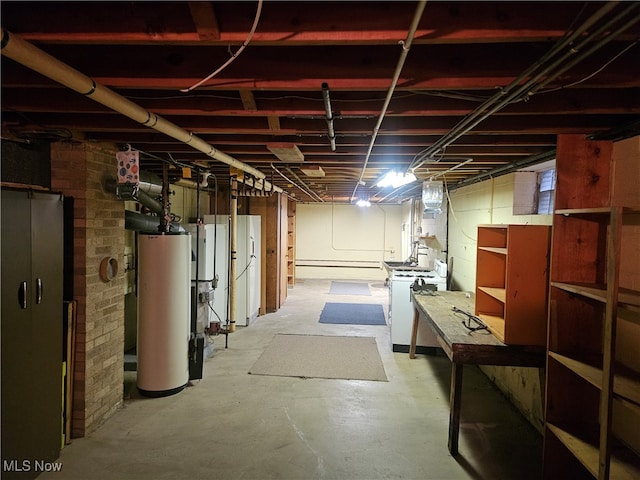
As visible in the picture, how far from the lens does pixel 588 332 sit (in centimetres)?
217

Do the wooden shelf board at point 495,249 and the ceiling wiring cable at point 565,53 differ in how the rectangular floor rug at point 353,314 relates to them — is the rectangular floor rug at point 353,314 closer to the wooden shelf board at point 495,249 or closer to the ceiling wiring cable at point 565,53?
the wooden shelf board at point 495,249

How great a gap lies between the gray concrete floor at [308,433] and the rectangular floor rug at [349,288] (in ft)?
15.0

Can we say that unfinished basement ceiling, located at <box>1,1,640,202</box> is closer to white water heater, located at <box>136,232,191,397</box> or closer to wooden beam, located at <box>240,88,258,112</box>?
wooden beam, located at <box>240,88,258,112</box>

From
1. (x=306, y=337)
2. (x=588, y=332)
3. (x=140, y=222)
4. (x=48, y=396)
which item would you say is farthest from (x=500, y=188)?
(x=48, y=396)

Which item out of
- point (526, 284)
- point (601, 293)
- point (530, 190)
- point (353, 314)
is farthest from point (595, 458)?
point (353, 314)

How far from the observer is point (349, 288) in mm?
9164

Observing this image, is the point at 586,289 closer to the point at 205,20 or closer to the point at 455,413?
the point at 455,413

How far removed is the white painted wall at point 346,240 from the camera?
1038cm

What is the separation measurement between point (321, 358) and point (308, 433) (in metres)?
1.56

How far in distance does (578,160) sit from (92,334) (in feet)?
11.2

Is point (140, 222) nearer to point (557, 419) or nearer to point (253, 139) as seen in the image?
point (253, 139)

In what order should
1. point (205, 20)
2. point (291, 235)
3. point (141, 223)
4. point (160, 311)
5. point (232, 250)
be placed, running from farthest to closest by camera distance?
point (291, 235)
point (232, 250)
point (141, 223)
point (160, 311)
point (205, 20)

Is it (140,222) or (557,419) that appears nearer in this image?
(557,419)

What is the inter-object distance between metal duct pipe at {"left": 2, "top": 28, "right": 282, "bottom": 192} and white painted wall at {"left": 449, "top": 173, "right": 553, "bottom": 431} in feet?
9.25
